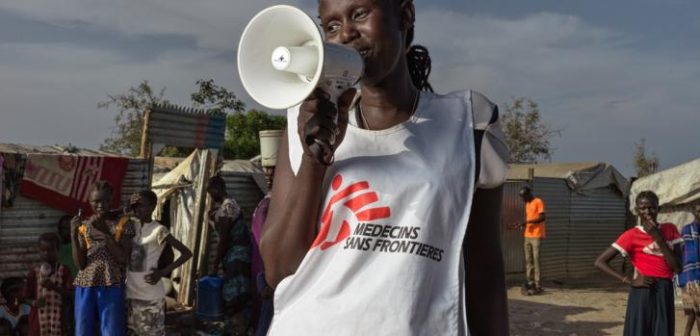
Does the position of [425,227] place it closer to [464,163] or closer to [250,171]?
[464,163]

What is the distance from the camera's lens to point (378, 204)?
1.34 m

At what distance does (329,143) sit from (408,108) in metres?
0.31

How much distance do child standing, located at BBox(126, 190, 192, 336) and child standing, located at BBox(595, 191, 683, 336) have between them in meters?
3.60

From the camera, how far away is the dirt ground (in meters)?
8.91

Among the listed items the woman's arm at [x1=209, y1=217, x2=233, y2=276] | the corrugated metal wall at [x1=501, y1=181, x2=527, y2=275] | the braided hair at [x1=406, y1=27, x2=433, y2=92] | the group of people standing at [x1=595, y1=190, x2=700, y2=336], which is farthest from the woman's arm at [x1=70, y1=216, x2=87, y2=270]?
the corrugated metal wall at [x1=501, y1=181, x2=527, y2=275]

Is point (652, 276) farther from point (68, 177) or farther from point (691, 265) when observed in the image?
point (68, 177)

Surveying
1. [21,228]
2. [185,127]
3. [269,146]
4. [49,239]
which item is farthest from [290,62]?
[185,127]

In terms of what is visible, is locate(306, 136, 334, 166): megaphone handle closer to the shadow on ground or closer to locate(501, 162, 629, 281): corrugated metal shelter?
the shadow on ground

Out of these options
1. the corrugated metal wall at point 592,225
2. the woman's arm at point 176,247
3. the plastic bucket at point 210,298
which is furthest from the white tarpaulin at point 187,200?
the corrugated metal wall at point 592,225

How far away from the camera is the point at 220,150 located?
9.12m

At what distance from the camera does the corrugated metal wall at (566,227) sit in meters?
12.8

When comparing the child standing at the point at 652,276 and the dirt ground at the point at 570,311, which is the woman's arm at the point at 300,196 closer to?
the child standing at the point at 652,276

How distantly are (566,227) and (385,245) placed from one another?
13549mm

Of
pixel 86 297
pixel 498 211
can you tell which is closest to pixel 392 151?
pixel 498 211
